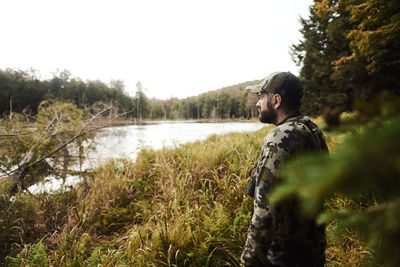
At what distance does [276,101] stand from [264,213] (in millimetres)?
1082

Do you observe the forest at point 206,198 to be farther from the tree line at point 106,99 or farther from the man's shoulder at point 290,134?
the tree line at point 106,99

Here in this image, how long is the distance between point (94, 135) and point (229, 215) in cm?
647

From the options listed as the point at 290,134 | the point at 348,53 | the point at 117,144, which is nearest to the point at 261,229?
the point at 290,134

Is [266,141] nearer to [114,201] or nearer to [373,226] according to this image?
Answer: [373,226]

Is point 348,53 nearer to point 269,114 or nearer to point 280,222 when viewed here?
point 269,114

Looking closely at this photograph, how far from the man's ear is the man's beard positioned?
4 cm

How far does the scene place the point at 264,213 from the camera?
1544 millimetres

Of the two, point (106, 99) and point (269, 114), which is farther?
point (106, 99)

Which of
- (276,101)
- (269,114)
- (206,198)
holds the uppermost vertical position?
(276,101)

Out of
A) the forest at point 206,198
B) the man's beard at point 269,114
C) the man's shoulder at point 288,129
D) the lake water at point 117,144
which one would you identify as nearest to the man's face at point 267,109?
the man's beard at point 269,114

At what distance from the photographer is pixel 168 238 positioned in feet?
8.25

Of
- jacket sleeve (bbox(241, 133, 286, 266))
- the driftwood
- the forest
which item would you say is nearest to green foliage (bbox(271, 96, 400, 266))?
the forest

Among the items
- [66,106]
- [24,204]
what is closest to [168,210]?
[24,204]

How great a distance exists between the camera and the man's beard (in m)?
1.86
